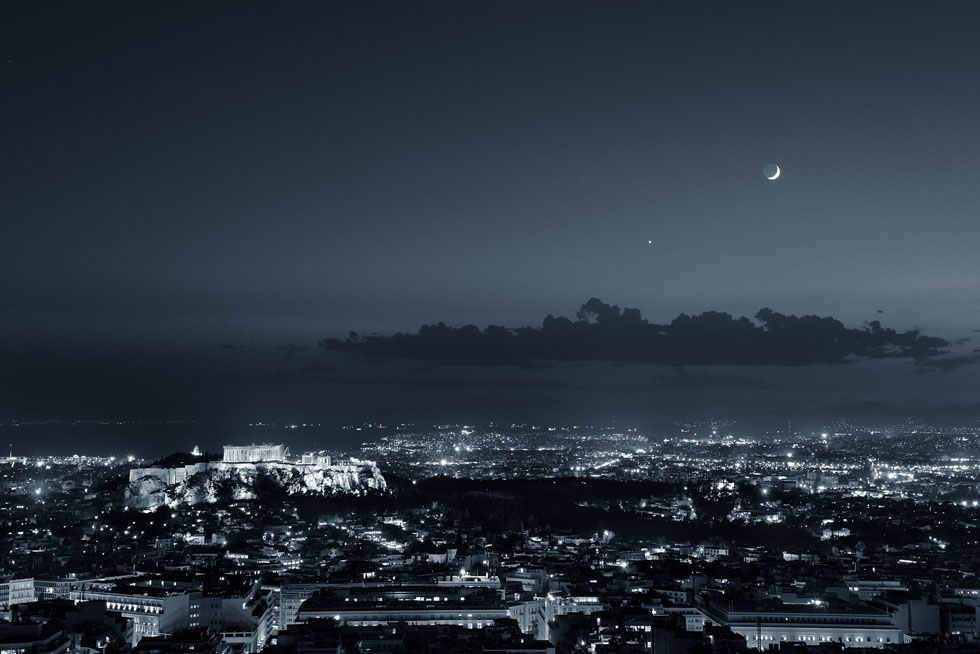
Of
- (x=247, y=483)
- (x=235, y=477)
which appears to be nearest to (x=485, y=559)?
(x=247, y=483)

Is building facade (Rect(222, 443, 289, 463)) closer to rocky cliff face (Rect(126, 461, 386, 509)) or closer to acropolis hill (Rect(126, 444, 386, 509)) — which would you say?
acropolis hill (Rect(126, 444, 386, 509))

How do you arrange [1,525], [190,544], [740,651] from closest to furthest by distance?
[740,651], [190,544], [1,525]

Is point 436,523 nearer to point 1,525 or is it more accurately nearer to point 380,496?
point 380,496

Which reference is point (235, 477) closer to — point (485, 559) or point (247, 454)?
point (247, 454)

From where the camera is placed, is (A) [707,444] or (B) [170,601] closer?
(B) [170,601]

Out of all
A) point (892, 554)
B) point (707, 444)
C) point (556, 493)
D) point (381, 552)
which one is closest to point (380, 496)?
point (556, 493)

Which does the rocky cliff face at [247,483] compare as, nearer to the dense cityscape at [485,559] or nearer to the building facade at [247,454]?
the dense cityscape at [485,559]

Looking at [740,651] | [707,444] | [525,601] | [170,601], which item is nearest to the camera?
[740,651]
